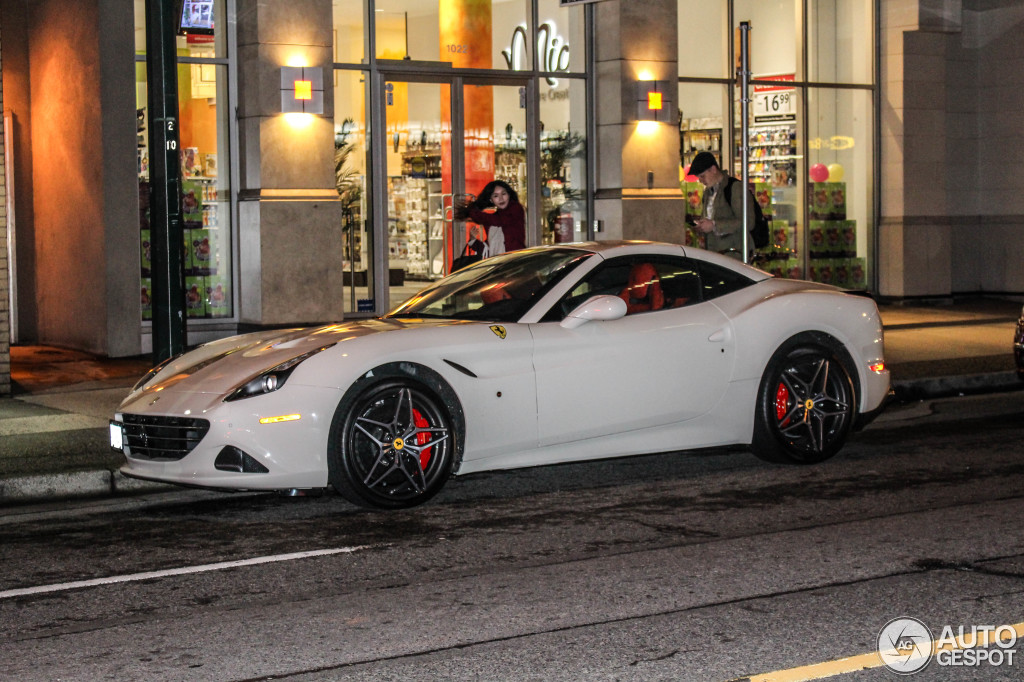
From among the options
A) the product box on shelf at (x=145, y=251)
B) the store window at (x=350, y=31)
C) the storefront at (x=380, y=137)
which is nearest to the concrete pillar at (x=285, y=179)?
the storefront at (x=380, y=137)

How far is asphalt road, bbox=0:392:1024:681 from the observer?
4781 mm

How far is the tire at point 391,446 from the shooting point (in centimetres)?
712

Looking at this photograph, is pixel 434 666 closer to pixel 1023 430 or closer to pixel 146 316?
pixel 1023 430

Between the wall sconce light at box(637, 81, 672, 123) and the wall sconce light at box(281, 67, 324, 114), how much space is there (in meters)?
4.38

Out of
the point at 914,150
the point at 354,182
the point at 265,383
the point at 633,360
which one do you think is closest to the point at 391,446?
the point at 265,383

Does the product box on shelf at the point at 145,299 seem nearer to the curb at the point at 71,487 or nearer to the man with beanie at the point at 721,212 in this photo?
the man with beanie at the point at 721,212

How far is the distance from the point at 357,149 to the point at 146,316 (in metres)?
3.16

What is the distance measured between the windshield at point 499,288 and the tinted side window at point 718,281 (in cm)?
79

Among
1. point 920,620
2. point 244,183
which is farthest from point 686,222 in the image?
point 920,620

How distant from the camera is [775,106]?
63.9 feet

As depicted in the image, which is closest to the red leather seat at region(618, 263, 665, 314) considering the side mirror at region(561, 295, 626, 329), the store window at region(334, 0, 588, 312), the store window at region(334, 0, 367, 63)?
the side mirror at region(561, 295, 626, 329)

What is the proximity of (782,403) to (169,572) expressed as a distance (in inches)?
160

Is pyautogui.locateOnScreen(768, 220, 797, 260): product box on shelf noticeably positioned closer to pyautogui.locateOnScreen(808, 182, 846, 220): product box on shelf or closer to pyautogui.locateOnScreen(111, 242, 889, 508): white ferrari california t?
pyautogui.locateOnScreen(808, 182, 846, 220): product box on shelf

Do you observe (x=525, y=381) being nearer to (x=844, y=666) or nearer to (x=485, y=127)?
(x=844, y=666)
